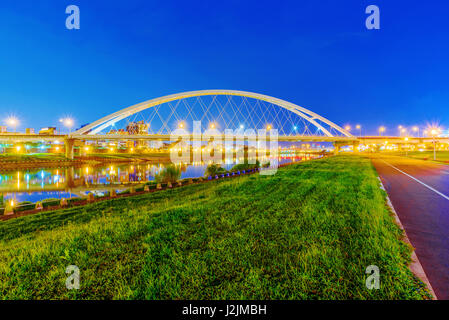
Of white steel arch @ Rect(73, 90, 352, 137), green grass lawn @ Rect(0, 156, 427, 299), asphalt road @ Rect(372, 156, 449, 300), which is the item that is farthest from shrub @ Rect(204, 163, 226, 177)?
white steel arch @ Rect(73, 90, 352, 137)

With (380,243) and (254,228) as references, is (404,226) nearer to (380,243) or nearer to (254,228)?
(380,243)

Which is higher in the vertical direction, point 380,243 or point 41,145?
point 41,145

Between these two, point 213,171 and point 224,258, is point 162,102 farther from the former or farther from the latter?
point 224,258

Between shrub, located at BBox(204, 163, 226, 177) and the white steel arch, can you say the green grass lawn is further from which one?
the white steel arch

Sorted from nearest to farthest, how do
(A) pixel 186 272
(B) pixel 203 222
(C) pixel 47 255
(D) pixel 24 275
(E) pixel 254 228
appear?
(A) pixel 186 272 < (D) pixel 24 275 < (C) pixel 47 255 < (E) pixel 254 228 < (B) pixel 203 222

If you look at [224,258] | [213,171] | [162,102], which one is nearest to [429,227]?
[224,258]

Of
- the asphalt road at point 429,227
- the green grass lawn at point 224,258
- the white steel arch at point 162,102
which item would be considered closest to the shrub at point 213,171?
the asphalt road at point 429,227

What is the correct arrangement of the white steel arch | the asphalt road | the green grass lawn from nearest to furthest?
the green grass lawn, the asphalt road, the white steel arch

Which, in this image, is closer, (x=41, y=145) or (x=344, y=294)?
(x=344, y=294)
